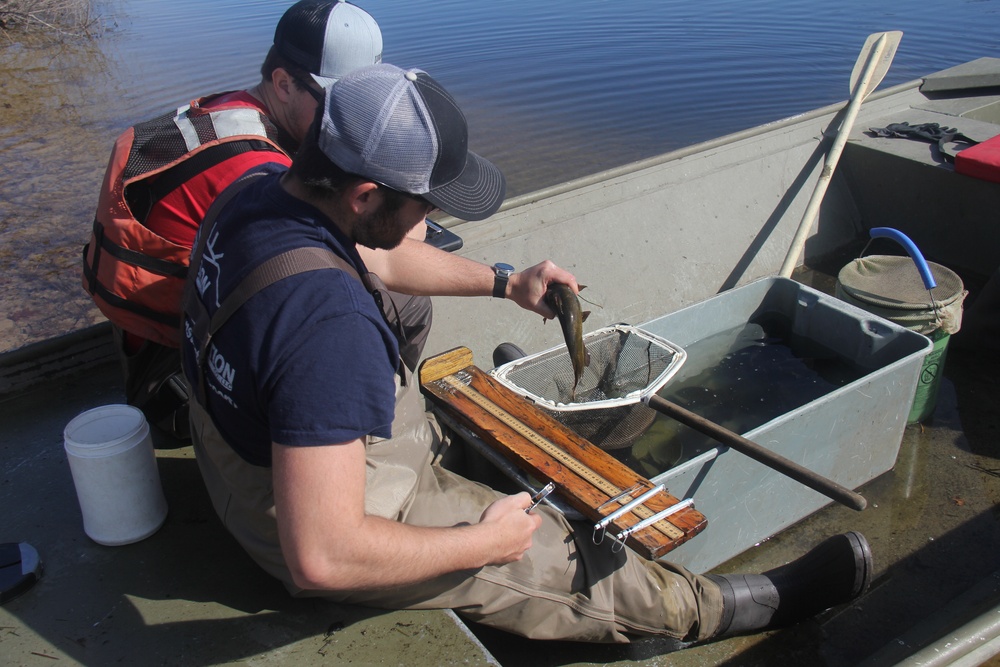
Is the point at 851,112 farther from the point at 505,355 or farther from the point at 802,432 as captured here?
the point at 505,355

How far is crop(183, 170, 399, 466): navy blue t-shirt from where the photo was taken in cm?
162

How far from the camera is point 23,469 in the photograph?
2.96 meters

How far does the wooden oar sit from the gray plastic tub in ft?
1.98

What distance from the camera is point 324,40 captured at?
9.12 feet

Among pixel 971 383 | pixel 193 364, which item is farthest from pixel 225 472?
pixel 971 383

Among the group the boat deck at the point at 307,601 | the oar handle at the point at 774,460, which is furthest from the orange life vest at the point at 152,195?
the oar handle at the point at 774,460

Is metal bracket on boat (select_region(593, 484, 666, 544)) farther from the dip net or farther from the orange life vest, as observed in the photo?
the orange life vest

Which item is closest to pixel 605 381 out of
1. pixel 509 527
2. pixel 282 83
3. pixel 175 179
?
pixel 509 527

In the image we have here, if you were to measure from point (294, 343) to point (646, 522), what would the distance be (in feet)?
4.00

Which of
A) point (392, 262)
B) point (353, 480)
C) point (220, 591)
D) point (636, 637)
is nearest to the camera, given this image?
point (353, 480)

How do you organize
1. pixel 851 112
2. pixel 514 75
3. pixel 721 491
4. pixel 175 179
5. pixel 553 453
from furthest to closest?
pixel 514 75 → pixel 851 112 → pixel 721 491 → pixel 553 453 → pixel 175 179

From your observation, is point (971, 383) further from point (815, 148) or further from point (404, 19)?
point (404, 19)

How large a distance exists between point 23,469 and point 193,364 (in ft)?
4.63

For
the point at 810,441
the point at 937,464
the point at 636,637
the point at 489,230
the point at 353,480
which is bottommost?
the point at 937,464
